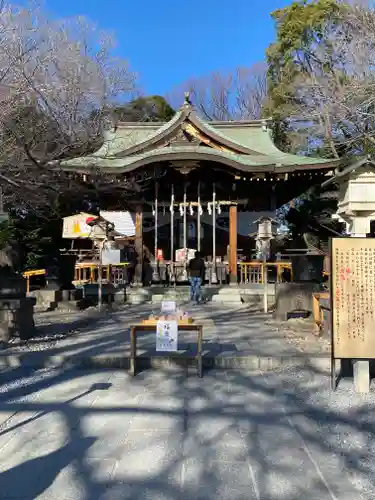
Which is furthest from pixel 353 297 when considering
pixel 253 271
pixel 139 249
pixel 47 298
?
pixel 253 271

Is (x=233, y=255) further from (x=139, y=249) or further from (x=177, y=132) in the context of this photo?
(x=177, y=132)

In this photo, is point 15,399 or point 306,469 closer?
point 306,469

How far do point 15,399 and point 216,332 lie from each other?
4210 millimetres

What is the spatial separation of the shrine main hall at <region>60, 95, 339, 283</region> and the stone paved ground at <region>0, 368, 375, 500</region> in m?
8.69

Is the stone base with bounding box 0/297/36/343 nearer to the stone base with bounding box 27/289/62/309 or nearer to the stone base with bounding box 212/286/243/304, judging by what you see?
the stone base with bounding box 27/289/62/309

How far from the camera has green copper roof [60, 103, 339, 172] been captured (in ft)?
45.6

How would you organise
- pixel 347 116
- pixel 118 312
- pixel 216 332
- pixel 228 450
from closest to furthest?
pixel 228 450 → pixel 216 332 → pixel 118 312 → pixel 347 116

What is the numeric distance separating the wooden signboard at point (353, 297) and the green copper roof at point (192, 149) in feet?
27.0

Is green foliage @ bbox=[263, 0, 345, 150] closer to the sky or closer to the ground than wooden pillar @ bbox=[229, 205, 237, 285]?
closer to the sky

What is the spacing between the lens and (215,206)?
15.2 m

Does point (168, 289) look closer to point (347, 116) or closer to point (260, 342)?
point (260, 342)

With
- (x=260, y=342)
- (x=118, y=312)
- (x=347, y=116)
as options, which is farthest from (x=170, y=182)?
(x=260, y=342)

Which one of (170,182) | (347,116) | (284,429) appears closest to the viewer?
(284,429)

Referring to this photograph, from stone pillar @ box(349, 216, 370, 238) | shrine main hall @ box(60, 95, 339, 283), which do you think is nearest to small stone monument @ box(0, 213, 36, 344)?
shrine main hall @ box(60, 95, 339, 283)
